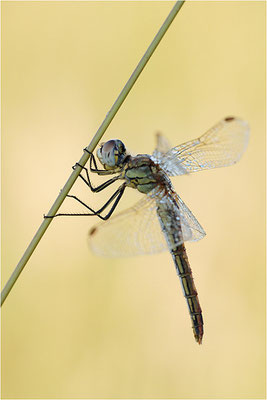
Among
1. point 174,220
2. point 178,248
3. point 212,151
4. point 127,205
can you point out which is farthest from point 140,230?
point 127,205

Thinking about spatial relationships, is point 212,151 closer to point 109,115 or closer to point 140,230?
point 140,230

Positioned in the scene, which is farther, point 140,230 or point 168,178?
point 168,178

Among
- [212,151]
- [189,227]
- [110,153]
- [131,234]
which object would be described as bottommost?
[131,234]

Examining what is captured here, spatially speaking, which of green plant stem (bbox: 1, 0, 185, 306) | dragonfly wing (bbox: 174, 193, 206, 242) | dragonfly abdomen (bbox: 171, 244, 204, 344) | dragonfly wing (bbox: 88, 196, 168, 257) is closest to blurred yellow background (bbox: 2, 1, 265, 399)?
dragonfly abdomen (bbox: 171, 244, 204, 344)

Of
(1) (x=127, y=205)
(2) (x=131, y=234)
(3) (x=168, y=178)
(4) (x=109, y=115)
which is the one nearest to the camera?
(4) (x=109, y=115)

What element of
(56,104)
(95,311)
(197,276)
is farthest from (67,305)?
(56,104)

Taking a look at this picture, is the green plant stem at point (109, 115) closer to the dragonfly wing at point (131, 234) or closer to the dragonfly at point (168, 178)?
the dragonfly wing at point (131, 234)

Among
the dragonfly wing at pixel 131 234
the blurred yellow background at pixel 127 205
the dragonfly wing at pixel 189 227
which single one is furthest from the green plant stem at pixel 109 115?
the blurred yellow background at pixel 127 205
